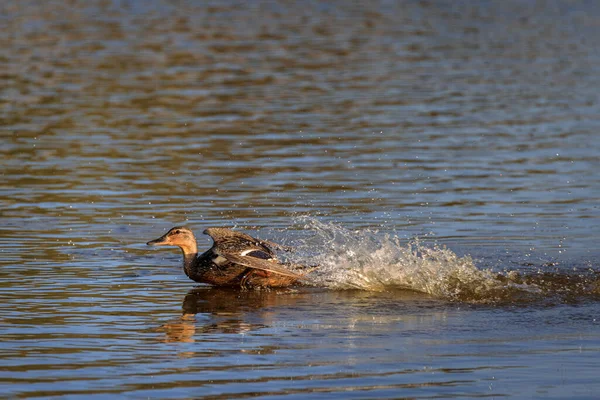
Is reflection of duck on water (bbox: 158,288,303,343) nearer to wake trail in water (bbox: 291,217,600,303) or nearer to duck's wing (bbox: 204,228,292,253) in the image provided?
duck's wing (bbox: 204,228,292,253)

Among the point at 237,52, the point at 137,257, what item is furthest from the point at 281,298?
the point at 237,52

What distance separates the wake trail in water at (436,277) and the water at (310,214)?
0.09 ft

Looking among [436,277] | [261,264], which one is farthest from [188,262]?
[436,277]

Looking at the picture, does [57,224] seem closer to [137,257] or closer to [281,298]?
[137,257]

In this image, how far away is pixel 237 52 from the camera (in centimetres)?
3203

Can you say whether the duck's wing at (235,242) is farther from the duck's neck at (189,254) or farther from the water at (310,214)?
the water at (310,214)

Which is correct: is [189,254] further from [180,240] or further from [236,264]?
[236,264]

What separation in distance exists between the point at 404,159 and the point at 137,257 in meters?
6.48

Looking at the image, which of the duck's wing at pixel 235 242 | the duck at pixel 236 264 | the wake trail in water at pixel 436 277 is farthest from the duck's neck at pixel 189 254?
the wake trail in water at pixel 436 277

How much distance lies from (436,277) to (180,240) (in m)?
2.56

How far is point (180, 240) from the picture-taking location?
39.7 feet

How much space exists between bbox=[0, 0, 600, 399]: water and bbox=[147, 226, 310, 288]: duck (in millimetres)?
173

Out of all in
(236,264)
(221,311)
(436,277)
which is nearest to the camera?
(221,311)

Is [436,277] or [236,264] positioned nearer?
[436,277]
